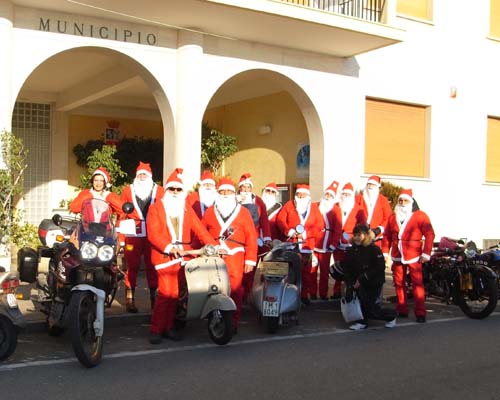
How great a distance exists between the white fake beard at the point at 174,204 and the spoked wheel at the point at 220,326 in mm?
1209

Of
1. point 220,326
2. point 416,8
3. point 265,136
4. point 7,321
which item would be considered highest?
point 416,8

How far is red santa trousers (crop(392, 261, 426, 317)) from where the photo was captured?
8.77m

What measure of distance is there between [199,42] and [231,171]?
18.9 ft

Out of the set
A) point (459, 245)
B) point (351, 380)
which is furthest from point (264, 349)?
point (459, 245)

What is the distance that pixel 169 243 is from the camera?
6984 mm

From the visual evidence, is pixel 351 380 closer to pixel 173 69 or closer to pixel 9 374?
pixel 9 374

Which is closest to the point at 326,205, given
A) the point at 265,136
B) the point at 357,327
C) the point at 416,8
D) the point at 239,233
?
the point at 357,327

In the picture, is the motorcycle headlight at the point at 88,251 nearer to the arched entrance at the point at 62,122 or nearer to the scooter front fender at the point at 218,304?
the scooter front fender at the point at 218,304

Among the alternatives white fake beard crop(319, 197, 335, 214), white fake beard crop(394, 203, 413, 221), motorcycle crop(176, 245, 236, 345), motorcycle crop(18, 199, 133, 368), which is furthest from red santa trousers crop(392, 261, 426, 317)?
motorcycle crop(18, 199, 133, 368)

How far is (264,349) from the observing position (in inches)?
274

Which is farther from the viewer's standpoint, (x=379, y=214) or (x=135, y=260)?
(x=379, y=214)

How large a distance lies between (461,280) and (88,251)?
5.50 metres

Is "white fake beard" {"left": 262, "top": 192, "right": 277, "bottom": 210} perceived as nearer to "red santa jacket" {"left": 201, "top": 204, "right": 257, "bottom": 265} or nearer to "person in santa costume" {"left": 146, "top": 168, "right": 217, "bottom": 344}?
"red santa jacket" {"left": 201, "top": 204, "right": 257, "bottom": 265}

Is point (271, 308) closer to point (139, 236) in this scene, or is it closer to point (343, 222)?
point (139, 236)
